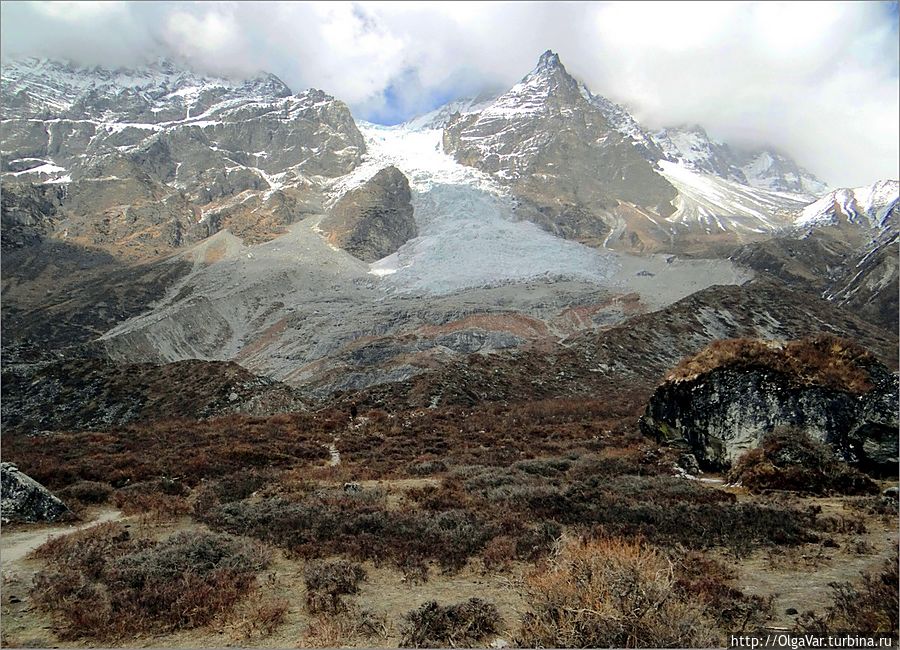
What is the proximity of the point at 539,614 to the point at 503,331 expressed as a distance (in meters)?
89.1

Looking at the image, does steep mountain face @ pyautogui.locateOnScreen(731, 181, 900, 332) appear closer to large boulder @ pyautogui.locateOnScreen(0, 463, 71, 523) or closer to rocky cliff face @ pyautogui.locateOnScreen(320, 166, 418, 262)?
rocky cliff face @ pyautogui.locateOnScreen(320, 166, 418, 262)

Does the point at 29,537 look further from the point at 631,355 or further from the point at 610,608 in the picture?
the point at 631,355

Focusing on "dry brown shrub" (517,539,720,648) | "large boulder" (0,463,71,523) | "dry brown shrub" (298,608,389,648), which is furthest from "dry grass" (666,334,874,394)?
"large boulder" (0,463,71,523)

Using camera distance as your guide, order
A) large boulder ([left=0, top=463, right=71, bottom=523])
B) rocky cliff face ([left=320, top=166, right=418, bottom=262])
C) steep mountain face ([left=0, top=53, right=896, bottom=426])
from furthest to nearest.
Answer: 1. rocky cliff face ([left=320, top=166, right=418, bottom=262])
2. steep mountain face ([left=0, top=53, right=896, bottom=426])
3. large boulder ([left=0, top=463, right=71, bottom=523])

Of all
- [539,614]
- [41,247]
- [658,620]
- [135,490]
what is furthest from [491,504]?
[41,247]

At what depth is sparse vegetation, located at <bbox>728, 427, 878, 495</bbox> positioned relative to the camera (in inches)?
528

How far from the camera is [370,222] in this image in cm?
18200

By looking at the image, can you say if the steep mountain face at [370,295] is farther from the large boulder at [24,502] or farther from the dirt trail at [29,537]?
the dirt trail at [29,537]

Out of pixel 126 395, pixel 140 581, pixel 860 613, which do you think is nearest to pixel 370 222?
pixel 126 395

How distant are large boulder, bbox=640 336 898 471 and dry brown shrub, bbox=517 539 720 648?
464 inches

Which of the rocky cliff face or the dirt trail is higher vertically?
the rocky cliff face

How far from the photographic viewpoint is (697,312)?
76000 millimetres

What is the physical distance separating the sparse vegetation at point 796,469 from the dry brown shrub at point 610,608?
960 centimetres

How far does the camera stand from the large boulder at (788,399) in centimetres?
1477
